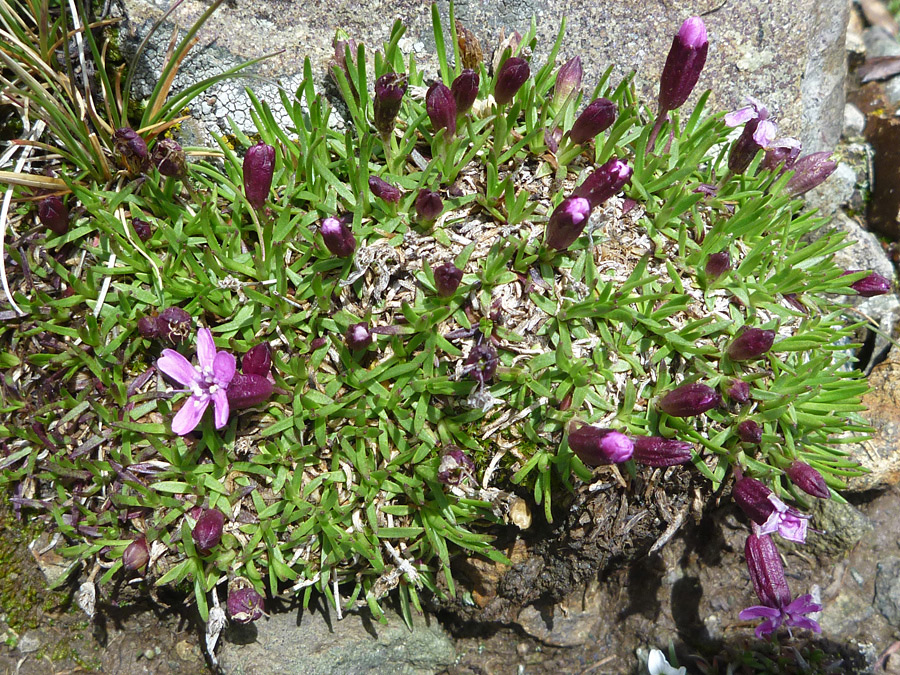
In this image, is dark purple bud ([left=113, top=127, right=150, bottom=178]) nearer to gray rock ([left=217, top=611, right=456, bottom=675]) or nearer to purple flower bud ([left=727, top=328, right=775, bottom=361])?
gray rock ([left=217, top=611, right=456, bottom=675])

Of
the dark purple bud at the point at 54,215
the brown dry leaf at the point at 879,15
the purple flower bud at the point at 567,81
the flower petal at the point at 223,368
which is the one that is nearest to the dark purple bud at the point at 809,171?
the purple flower bud at the point at 567,81

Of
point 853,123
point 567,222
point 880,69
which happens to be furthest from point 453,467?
point 880,69

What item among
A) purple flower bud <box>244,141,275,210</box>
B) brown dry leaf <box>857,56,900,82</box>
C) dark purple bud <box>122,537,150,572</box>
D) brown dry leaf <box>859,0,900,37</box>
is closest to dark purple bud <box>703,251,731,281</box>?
purple flower bud <box>244,141,275,210</box>

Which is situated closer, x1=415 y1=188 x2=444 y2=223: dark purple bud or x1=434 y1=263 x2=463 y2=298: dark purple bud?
x1=434 y1=263 x2=463 y2=298: dark purple bud

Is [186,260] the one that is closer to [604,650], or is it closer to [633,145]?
[633,145]

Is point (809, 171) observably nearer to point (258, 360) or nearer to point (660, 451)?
point (660, 451)

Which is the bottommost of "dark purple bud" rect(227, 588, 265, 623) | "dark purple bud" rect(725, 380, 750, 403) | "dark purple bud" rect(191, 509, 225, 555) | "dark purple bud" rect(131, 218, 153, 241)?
"dark purple bud" rect(227, 588, 265, 623)
